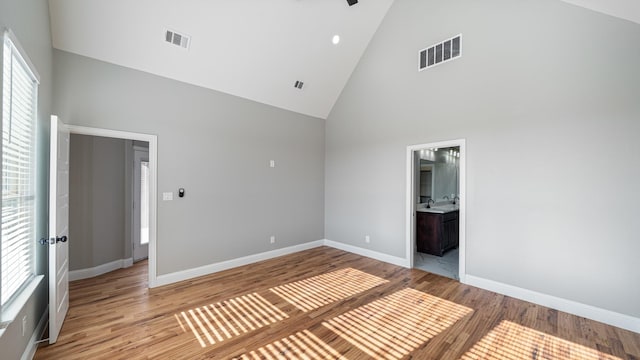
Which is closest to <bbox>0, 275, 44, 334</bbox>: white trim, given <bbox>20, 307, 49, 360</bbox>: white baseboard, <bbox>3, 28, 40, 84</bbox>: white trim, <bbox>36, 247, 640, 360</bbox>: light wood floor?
<bbox>20, 307, 49, 360</bbox>: white baseboard

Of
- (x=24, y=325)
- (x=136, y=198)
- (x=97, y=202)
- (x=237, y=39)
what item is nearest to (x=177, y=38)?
(x=237, y=39)

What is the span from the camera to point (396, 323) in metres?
2.70

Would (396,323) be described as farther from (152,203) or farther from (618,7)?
(618,7)

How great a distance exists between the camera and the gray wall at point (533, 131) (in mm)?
2666

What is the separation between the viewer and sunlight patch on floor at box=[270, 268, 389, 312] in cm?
320

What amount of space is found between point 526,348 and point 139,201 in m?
5.81

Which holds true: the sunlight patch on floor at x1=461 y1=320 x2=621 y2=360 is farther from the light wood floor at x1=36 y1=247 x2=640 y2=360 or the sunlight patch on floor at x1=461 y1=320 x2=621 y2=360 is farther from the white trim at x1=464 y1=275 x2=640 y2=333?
the white trim at x1=464 y1=275 x2=640 y2=333

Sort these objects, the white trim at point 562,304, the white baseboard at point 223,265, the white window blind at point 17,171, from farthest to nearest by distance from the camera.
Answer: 1. the white baseboard at point 223,265
2. the white trim at point 562,304
3. the white window blind at point 17,171

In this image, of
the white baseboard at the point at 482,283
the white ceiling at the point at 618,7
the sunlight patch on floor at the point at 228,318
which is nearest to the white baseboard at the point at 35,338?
the sunlight patch on floor at the point at 228,318

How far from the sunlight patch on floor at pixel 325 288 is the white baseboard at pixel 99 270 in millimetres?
2805

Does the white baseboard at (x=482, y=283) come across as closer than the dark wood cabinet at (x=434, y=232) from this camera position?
Yes

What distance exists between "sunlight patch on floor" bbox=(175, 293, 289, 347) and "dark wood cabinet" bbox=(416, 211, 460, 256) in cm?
336

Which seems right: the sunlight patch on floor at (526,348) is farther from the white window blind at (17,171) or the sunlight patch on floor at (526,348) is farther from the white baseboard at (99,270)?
the white baseboard at (99,270)

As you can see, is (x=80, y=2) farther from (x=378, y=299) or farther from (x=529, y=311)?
(x=529, y=311)
